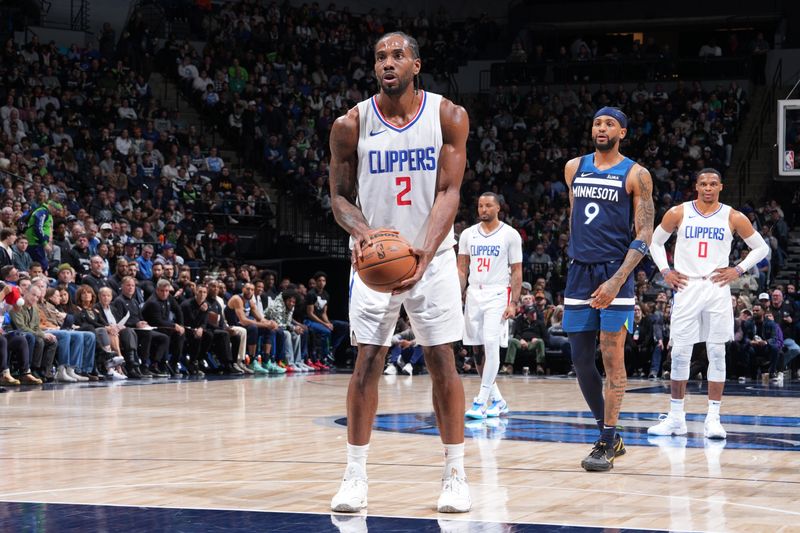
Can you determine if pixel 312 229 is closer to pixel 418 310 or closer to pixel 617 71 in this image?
pixel 617 71

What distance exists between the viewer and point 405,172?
5051mm

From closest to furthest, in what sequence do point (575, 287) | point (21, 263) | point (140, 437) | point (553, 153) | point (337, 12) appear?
point (575, 287) → point (140, 437) → point (21, 263) → point (553, 153) → point (337, 12)

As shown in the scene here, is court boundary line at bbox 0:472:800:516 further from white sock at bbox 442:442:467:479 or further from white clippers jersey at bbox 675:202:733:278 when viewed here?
white clippers jersey at bbox 675:202:733:278

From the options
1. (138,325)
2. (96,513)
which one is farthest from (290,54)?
(96,513)

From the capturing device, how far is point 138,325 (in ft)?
50.7

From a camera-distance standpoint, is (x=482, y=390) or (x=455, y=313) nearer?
(x=455, y=313)

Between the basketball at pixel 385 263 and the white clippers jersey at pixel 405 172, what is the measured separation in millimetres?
299

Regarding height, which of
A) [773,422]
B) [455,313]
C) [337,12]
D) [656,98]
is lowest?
[773,422]

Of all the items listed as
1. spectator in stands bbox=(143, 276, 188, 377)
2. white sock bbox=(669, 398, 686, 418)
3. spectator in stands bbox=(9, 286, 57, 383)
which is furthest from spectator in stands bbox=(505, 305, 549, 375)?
white sock bbox=(669, 398, 686, 418)

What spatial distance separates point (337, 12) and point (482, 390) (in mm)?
21159

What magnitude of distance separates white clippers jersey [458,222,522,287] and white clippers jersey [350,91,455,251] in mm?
5146

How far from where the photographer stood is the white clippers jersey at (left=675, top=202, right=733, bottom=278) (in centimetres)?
884

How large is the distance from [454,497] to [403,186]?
1.38m

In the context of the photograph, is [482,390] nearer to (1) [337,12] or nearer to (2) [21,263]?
(2) [21,263]
